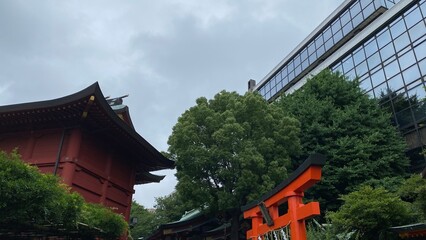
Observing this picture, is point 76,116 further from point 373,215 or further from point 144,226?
point 144,226

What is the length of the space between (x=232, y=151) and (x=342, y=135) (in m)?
5.80

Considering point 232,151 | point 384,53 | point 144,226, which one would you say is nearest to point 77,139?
point 232,151

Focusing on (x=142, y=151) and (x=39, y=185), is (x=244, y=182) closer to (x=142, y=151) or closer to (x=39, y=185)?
(x=142, y=151)

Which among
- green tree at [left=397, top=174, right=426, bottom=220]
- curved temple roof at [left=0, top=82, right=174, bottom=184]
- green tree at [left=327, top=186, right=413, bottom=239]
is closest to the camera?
green tree at [left=397, top=174, right=426, bottom=220]

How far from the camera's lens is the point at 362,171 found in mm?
15203

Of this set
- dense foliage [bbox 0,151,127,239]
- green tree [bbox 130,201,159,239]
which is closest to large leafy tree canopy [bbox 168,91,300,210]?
dense foliage [bbox 0,151,127,239]

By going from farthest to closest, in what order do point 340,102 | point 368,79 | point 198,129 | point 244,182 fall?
point 368,79 < point 340,102 < point 198,129 < point 244,182

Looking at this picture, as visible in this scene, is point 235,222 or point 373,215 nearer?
point 373,215

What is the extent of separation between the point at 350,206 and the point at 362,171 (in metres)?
5.26

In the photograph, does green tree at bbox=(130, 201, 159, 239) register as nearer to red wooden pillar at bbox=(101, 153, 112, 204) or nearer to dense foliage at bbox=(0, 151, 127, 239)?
red wooden pillar at bbox=(101, 153, 112, 204)

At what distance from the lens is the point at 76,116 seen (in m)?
11.7

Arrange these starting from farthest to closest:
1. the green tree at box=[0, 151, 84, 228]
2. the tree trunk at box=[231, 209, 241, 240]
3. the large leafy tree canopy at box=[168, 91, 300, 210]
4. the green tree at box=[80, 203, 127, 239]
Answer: the tree trunk at box=[231, 209, 241, 240] < the large leafy tree canopy at box=[168, 91, 300, 210] < the green tree at box=[80, 203, 127, 239] < the green tree at box=[0, 151, 84, 228]

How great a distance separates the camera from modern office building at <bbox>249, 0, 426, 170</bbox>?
61.4 ft

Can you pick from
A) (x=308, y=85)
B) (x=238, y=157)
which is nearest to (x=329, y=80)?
(x=308, y=85)
